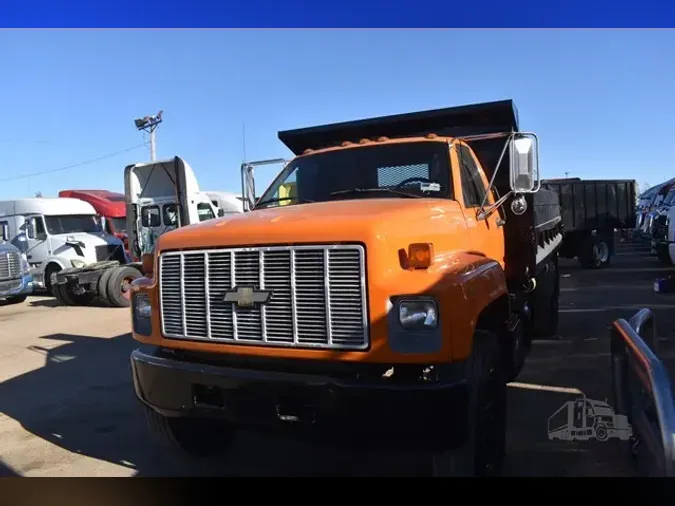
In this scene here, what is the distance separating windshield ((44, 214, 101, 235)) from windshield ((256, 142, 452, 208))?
1303 centimetres

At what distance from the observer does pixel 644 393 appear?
3521 millimetres

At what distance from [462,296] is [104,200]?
783 inches

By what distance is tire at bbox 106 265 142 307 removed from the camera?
12562 mm

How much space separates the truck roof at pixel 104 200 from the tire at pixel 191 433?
17.2m

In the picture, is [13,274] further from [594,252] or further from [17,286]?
[594,252]

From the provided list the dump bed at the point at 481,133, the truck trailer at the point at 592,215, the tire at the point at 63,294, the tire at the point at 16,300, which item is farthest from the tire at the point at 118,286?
the truck trailer at the point at 592,215

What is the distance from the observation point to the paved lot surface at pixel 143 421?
13.1ft

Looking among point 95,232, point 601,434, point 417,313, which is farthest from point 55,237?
point 417,313

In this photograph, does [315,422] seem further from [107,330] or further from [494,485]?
[107,330]

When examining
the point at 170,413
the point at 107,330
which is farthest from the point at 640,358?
the point at 107,330

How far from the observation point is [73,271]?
1318cm

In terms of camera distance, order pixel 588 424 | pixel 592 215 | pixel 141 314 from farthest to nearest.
Result: pixel 592 215 → pixel 588 424 → pixel 141 314

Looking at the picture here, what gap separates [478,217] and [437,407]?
1732 millimetres

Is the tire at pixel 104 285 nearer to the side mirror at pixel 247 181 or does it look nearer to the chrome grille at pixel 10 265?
the chrome grille at pixel 10 265
